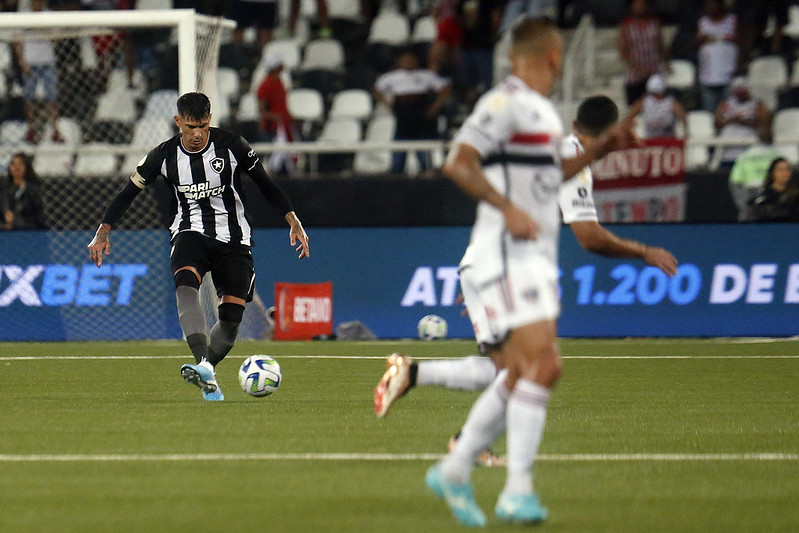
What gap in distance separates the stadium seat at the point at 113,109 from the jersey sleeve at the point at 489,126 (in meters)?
14.9

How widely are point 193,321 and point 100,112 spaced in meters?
10.7

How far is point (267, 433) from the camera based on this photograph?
7719mm

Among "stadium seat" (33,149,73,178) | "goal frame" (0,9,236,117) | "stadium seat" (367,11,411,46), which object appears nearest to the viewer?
"goal frame" (0,9,236,117)

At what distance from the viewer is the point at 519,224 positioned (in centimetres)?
499

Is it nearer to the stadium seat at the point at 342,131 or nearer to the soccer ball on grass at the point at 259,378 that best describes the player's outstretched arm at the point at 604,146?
the soccer ball on grass at the point at 259,378

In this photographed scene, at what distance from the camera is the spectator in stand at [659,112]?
1847cm

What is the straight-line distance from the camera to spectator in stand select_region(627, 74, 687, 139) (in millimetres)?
18469

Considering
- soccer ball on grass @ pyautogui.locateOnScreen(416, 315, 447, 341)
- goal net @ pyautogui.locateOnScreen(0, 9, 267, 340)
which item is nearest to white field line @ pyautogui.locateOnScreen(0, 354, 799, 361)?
goal net @ pyautogui.locateOnScreen(0, 9, 267, 340)

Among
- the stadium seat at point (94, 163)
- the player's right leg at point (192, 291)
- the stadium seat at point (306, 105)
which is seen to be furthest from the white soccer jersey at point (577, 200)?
the stadium seat at point (306, 105)

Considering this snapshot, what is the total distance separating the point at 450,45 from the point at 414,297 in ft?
18.9

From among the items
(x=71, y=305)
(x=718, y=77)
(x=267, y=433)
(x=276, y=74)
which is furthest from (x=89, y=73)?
(x=267, y=433)

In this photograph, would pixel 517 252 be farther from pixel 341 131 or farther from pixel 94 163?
pixel 341 131

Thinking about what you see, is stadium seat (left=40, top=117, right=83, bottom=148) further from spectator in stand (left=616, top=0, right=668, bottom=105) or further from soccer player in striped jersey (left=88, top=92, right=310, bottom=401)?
soccer player in striped jersey (left=88, top=92, right=310, bottom=401)

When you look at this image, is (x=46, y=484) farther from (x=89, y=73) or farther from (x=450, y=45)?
(x=450, y=45)
